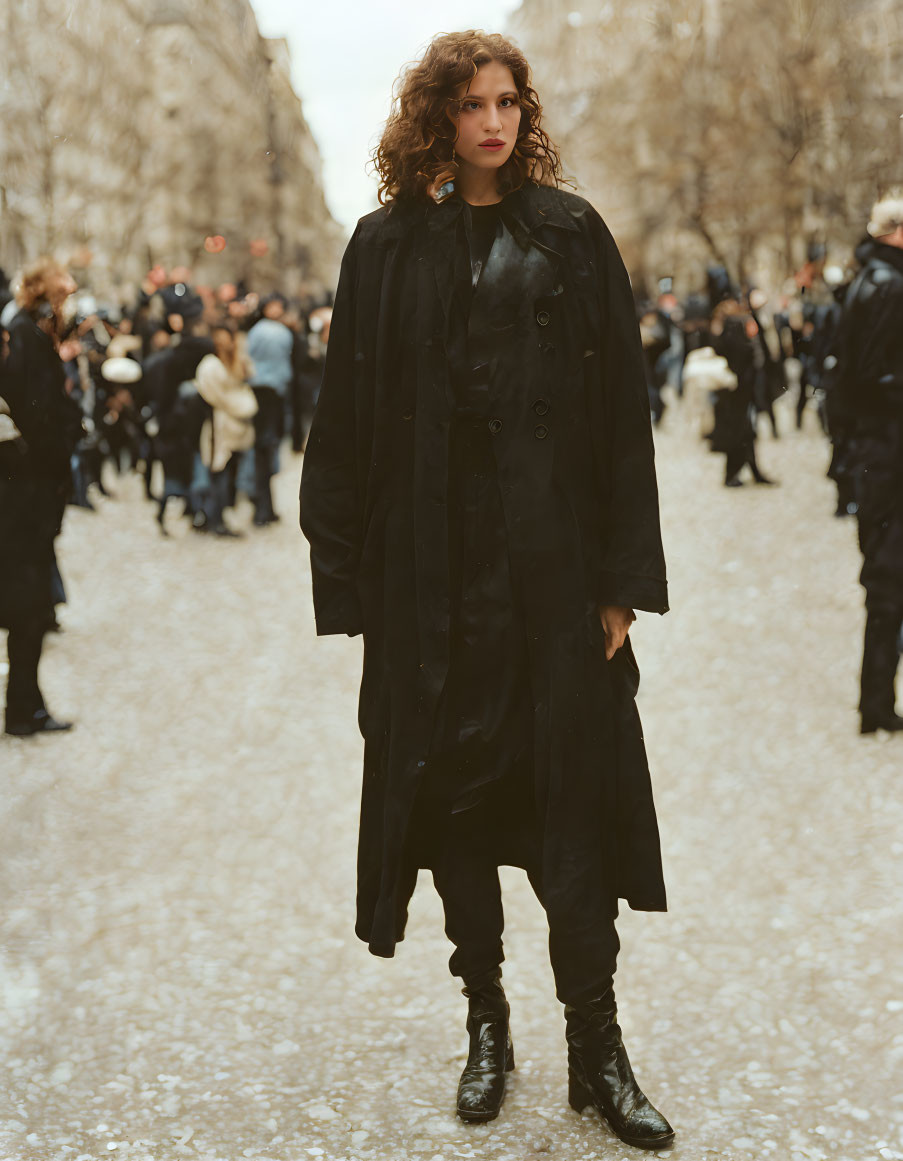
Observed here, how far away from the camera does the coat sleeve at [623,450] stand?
3.29 m

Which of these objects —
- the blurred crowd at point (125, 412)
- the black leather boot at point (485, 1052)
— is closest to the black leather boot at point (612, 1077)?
the black leather boot at point (485, 1052)

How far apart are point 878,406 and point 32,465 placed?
3787mm

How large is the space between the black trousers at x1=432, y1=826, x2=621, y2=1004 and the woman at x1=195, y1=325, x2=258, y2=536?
1093cm

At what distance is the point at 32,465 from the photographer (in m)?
7.37

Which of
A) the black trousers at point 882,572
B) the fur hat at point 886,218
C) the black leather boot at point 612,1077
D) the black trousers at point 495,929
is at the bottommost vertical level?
the black leather boot at point 612,1077

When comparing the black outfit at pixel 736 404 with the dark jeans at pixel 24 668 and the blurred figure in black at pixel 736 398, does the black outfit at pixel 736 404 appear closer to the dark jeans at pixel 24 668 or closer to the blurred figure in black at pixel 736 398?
the blurred figure in black at pixel 736 398

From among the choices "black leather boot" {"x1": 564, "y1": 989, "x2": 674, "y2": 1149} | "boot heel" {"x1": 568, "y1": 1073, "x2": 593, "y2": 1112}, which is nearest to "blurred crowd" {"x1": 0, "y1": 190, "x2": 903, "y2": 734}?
"black leather boot" {"x1": 564, "y1": 989, "x2": 674, "y2": 1149}

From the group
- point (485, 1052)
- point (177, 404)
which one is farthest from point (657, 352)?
point (485, 1052)

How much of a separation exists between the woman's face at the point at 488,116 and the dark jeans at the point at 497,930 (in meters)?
1.48

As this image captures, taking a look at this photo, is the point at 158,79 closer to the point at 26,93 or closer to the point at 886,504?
the point at 26,93

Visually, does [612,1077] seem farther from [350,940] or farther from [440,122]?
[440,122]

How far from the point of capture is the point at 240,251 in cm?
5681

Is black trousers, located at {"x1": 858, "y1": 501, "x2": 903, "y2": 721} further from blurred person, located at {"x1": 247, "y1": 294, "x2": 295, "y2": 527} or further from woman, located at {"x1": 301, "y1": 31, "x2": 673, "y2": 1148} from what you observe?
blurred person, located at {"x1": 247, "y1": 294, "x2": 295, "y2": 527}

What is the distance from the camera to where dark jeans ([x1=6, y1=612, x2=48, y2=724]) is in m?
7.46
